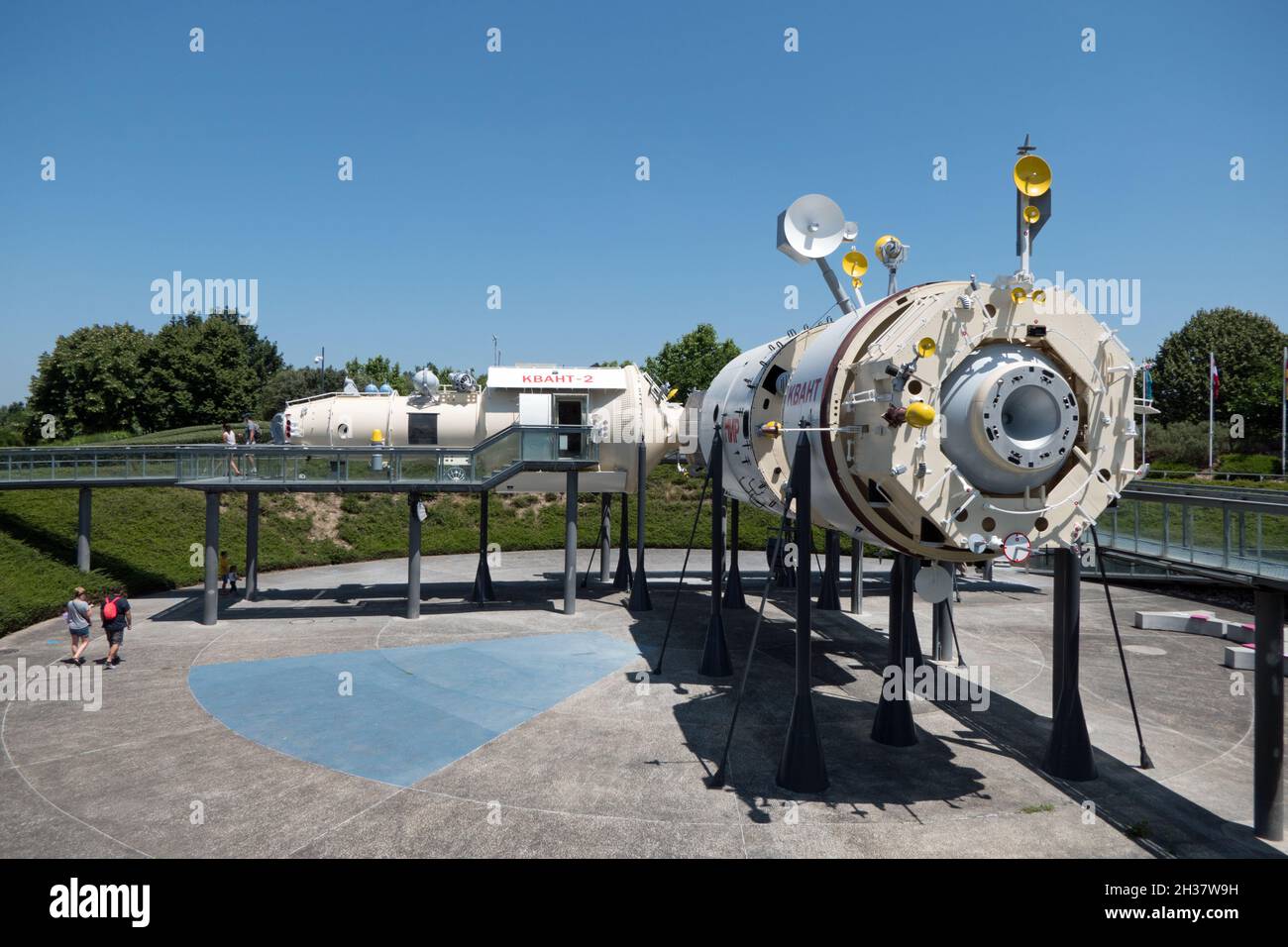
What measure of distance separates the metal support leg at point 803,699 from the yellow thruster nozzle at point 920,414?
7.72ft

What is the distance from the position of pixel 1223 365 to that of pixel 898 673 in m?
67.4

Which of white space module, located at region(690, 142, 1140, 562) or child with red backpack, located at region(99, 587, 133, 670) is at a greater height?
white space module, located at region(690, 142, 1140, 562)

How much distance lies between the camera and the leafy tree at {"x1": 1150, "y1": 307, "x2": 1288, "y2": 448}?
189ft

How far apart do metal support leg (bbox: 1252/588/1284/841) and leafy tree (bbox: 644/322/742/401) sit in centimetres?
7644

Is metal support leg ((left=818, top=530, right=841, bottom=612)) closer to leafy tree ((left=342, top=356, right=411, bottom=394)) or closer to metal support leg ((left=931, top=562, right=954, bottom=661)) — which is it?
metal support leg ((left=931, top=562, right=954, bottom=661))

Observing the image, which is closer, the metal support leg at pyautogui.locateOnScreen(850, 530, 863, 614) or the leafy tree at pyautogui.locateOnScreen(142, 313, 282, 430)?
the metal support leg at pyautogui.locateOnScreen(850, 530, 863, 614)

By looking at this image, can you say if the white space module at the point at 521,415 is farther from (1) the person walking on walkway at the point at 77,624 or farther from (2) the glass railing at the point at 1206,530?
(2) the glass railing at the point at 1206,530

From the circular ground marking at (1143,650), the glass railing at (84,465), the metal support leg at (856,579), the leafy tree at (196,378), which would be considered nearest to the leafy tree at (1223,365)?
the circular ground marking at (1143,650)

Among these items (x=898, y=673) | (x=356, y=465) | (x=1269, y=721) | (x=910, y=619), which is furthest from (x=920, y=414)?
(x=356, y=465)

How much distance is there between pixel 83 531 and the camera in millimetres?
27719

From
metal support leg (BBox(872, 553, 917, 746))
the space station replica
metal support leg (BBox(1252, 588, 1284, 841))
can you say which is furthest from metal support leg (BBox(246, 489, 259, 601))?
metal support leg (BBox(1252, 588, 1284, 841))

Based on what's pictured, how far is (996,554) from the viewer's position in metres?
11.8

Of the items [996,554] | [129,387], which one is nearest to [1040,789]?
[996,554]
